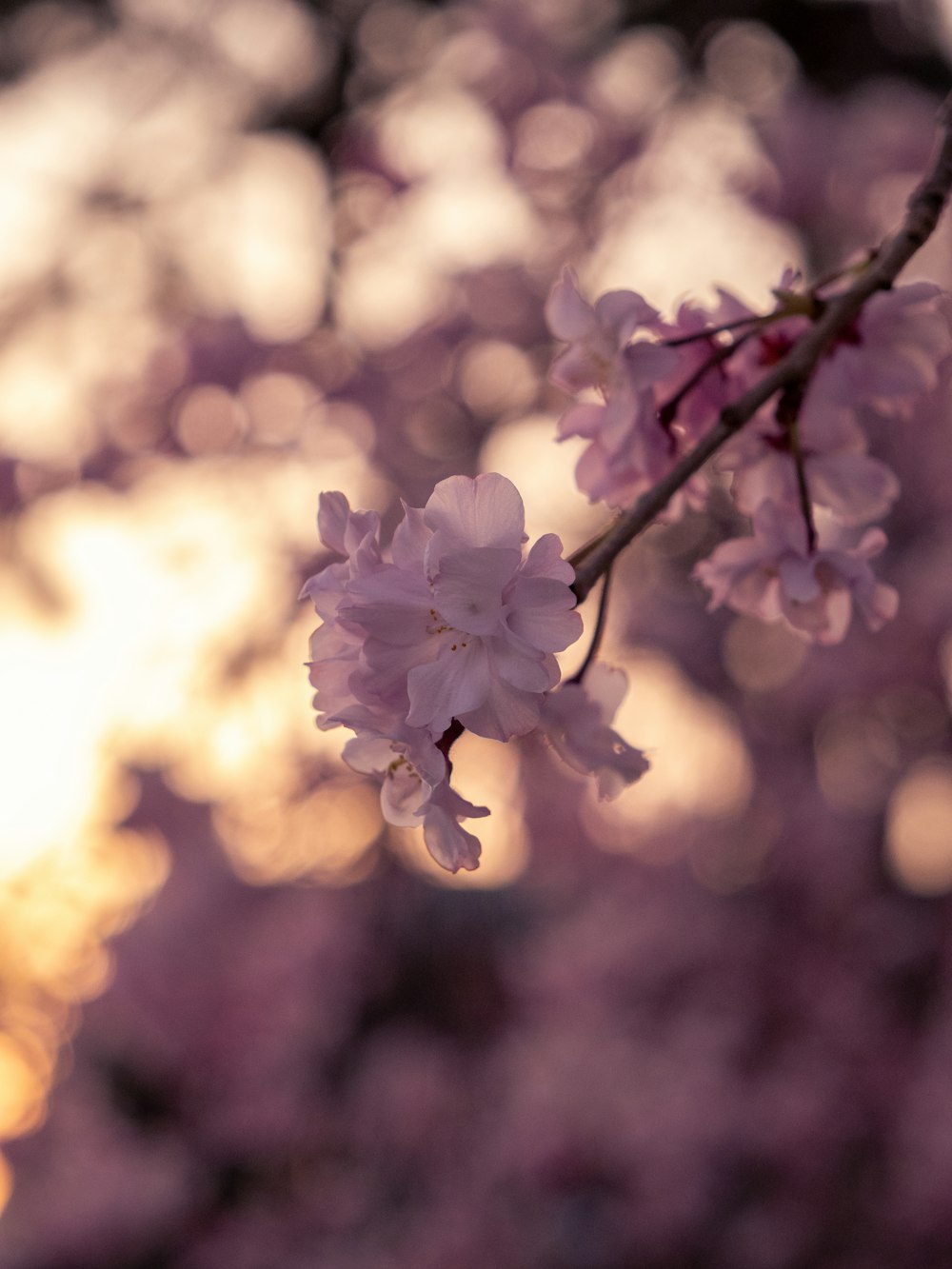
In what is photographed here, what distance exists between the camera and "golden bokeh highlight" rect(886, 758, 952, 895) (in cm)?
469

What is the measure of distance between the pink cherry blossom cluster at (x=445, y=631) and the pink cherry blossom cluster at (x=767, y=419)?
238mm

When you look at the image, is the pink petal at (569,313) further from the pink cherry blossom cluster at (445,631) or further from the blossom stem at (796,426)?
the pink cherry blossom cluster at (445,631)

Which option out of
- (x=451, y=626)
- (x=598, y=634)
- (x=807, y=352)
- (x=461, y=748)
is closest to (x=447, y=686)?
(x=451, y=626)

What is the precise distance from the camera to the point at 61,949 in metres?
5.54

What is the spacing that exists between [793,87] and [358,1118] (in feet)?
14.5

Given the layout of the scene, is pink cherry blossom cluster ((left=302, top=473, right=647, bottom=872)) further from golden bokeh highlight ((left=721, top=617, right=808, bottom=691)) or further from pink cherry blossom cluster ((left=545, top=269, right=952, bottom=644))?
golden bokeh highlight ((left=721, top=617, right=808, bottom=691))

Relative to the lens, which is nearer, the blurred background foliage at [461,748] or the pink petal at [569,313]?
the pink petal at [569,313]

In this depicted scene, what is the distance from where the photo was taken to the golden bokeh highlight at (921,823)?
469 centimetres

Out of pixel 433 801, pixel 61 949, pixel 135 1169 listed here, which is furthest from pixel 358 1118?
pixel 433 801

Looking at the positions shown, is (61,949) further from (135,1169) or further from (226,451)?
(226,451)

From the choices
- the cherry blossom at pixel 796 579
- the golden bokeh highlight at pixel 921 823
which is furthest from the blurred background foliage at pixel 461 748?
the cherry blossom at pixel 796 579

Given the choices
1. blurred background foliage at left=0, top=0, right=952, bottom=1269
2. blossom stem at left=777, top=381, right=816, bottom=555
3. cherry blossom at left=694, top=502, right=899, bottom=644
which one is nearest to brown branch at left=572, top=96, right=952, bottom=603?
blossom stem at left=777, top=381, right=816, bottom=555

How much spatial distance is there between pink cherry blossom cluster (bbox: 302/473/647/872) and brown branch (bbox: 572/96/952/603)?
0.03 m

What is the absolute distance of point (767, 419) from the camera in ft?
2.67
